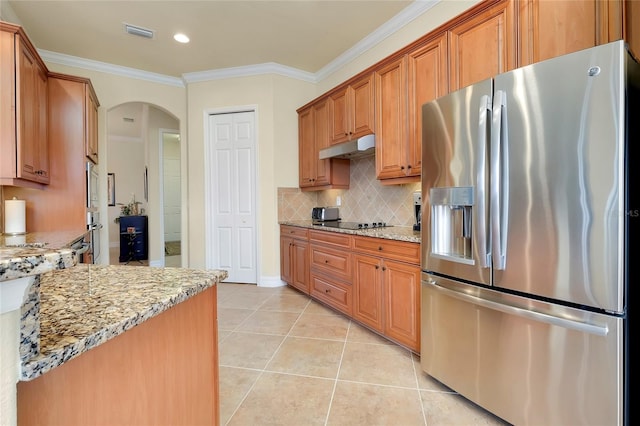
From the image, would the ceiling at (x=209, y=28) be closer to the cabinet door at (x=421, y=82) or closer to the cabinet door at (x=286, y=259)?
the cabinet door at (x=421, y=82)

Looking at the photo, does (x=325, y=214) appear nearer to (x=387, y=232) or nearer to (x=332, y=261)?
(x=332, y=261)

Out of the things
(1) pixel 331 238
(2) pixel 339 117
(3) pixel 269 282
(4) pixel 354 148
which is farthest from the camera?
(3) pixel 269 282

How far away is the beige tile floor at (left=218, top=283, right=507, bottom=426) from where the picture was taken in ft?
5.32

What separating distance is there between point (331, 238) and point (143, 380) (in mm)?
2313

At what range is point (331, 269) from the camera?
3.06m

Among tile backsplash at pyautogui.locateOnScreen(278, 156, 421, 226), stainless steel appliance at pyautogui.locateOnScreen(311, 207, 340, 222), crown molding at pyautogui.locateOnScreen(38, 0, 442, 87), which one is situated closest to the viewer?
tile backsplash at pyautogui.locateOnScreen(278, 156, 421, 226)

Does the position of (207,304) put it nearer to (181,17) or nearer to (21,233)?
(21,233)

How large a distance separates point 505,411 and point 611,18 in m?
1.98

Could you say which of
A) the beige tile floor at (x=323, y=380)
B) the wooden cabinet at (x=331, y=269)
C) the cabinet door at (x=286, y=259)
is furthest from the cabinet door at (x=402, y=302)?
the cabinet door at (x=286, y=259)

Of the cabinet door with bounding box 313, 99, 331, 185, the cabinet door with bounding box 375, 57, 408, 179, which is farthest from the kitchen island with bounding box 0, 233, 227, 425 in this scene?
the cabinet door with bounding box 313, 99, 331, 185

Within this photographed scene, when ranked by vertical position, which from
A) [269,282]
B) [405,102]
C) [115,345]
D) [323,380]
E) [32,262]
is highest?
[405,102]

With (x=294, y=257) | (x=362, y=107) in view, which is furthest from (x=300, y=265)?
(x=362, y=107)

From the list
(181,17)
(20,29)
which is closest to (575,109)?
(181,17)

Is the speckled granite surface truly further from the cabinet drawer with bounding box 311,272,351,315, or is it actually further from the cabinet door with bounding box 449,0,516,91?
the cabinet door with bounding box 449,0,516,91
